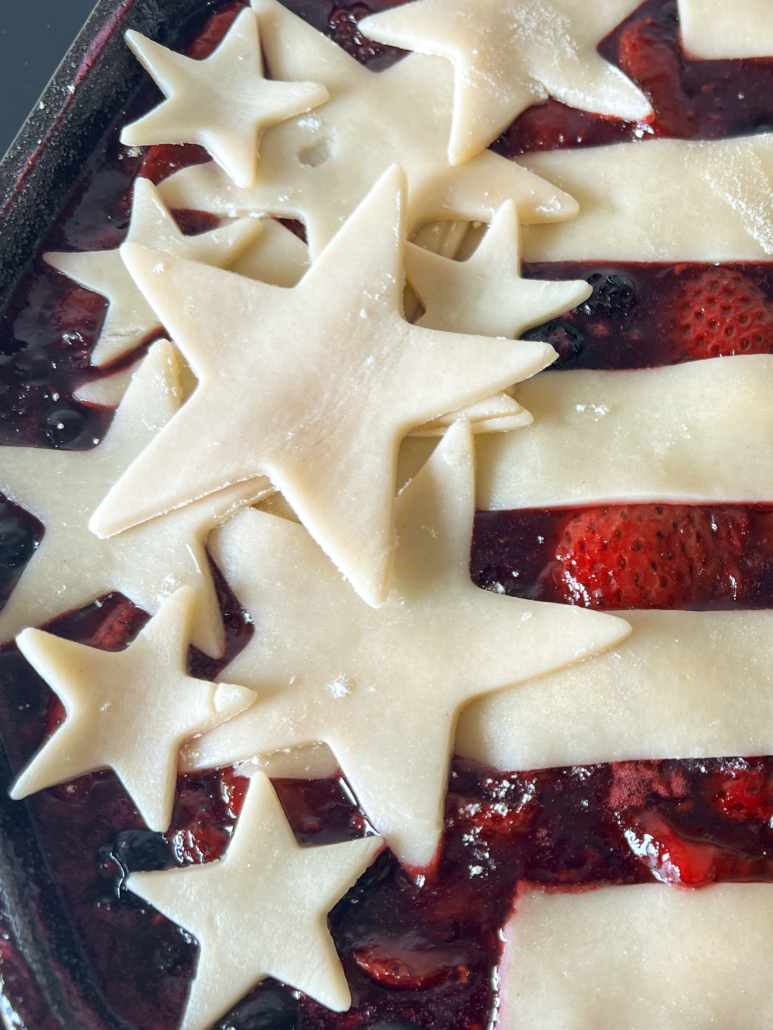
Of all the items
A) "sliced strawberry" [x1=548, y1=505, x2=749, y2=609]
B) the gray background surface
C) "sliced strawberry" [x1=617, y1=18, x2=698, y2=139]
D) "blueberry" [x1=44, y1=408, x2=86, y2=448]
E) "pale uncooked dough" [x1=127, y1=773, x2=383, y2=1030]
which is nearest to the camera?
"pale uncooked dough" [x1=127, y1=773, x2=383, y2=1030]

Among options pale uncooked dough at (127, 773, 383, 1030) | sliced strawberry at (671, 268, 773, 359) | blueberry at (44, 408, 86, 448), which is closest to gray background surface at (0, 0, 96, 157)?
blueberry at (44, 408, 86, 448)

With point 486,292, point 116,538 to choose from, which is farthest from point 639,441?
point 116,538

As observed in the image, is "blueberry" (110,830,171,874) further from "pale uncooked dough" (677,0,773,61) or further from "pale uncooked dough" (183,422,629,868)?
"pale uncooked dough" (677,0,773,61)

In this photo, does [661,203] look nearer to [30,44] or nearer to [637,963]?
[637,963]

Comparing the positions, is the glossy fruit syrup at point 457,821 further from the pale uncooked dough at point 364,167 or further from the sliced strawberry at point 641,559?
the pale uncooked dough at point 364,167

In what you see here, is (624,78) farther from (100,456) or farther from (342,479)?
(100,456)

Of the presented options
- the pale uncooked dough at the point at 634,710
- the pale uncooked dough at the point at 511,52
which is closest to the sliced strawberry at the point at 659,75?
the pale uncooked dough at the point at 511,52
